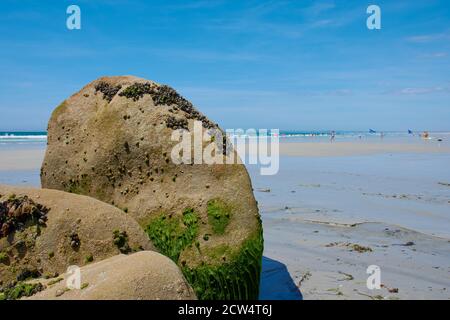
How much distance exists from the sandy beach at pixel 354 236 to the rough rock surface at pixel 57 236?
2.43m

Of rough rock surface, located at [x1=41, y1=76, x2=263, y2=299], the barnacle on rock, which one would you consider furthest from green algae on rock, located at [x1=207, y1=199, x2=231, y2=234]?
the barnacle on rock

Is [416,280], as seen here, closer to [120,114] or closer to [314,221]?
[314,221]

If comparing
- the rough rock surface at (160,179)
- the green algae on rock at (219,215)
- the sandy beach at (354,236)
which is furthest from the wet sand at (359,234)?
the green algae on rock at (219,215)

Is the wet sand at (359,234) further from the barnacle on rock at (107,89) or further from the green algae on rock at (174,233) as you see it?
the barnacle on rock at (107,89)

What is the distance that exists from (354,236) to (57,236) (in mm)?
5896

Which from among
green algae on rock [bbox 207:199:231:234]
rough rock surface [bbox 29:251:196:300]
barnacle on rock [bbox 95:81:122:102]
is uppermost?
barnacle on rock [bbox 95:81:122:102]

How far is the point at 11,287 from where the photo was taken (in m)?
3.90

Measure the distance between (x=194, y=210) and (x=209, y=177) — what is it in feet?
1.40

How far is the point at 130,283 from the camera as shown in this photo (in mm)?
3447

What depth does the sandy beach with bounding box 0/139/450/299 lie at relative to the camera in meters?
6.21

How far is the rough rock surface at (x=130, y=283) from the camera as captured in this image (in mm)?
3408

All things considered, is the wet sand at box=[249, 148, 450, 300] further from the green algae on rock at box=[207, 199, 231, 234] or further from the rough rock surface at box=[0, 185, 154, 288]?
the rough rock surface at box=[0, 185, 154, 288]

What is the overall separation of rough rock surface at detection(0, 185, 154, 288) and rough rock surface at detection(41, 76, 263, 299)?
749 mm
